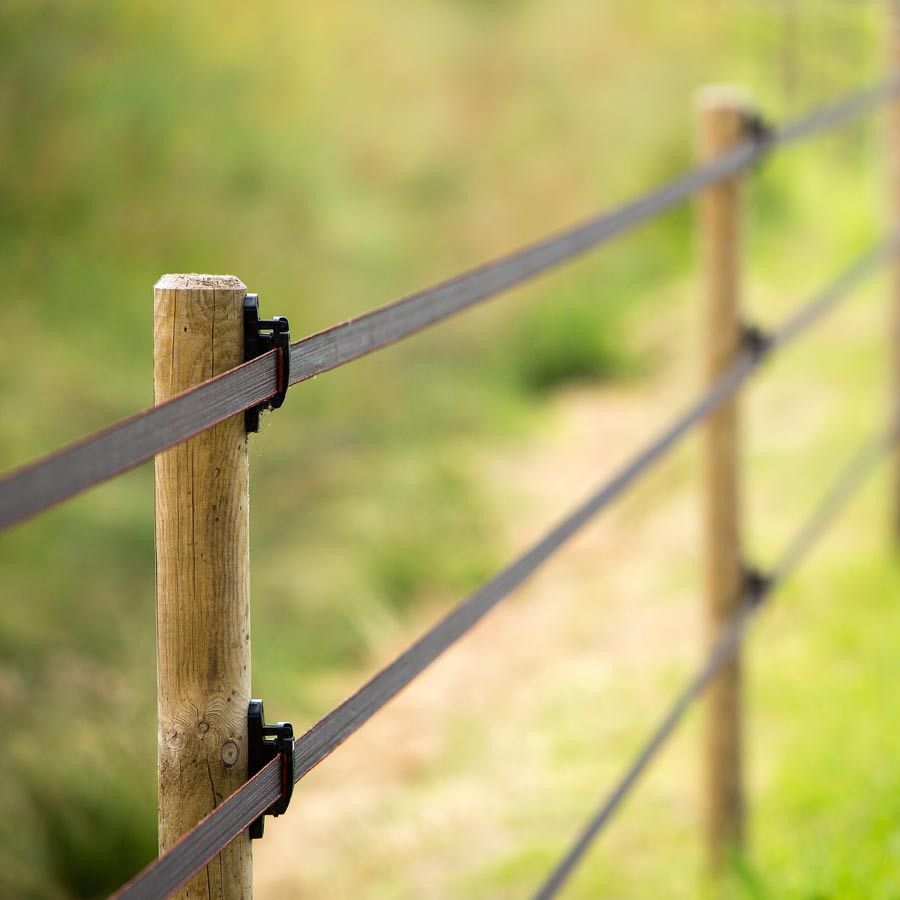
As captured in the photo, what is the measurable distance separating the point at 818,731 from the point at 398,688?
1.48 metres

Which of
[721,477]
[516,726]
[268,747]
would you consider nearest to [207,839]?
[268,747]

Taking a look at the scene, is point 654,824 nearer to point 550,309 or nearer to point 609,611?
point 609,611

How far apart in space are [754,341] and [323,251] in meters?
2.68

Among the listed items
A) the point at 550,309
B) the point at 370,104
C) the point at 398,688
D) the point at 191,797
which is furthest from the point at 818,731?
the point at 370,104

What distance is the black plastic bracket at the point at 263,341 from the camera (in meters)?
0.77

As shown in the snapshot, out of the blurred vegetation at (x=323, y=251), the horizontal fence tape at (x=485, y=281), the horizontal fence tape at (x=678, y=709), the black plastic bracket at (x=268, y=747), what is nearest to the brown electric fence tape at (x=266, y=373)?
the horizontal fence tape at (x=485, y=281)

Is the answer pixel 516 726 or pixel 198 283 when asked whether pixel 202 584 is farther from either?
pixel 516 726

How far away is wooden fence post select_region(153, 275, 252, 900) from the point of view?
76 centimetres

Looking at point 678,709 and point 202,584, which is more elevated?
point 202,584

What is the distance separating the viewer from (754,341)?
1741 mm

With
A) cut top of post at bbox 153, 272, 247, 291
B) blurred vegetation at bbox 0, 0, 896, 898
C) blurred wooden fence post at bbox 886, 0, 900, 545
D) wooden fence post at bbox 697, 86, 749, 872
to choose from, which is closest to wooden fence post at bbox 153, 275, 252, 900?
cut top of post at bbox 153, 272, 247, 291

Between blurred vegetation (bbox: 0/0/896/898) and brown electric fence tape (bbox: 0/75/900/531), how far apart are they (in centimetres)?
97

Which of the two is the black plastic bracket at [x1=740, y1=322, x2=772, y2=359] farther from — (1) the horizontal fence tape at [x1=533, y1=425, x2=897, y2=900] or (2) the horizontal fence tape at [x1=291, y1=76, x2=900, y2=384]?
(1) the horizontal fence tape at [x1=533, y1=425, x2=897, y2=900]

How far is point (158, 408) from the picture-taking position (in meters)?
0.66
